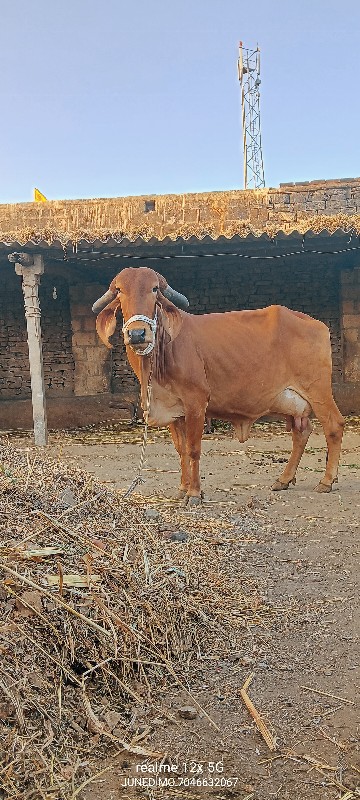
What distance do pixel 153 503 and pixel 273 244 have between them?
5328mm

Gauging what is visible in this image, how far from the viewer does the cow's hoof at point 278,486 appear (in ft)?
19.5

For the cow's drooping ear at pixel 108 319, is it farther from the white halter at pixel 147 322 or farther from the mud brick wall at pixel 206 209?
the mud brick wall at pixel 206 209

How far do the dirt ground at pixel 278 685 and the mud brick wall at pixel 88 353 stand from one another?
6160 millimetres

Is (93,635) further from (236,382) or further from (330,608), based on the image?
(236,382)

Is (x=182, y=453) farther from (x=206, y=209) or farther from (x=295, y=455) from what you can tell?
(x=206, y=209)

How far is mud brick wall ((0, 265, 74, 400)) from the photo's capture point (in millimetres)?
11398

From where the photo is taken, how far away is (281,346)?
5781 millimetres

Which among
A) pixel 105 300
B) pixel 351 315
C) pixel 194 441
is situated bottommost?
pixel 194 441

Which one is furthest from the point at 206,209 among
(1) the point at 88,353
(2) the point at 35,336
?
(2) the point at 35,336

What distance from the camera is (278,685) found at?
2.36m

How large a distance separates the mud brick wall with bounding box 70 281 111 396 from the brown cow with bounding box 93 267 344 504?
557cm

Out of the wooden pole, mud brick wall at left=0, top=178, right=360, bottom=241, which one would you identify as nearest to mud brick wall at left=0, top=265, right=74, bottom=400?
mud brick wall at left=0, top=178, right=360, bottom=241

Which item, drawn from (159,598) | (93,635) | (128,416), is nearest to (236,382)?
(159,598)

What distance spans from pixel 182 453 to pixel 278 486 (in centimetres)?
100
